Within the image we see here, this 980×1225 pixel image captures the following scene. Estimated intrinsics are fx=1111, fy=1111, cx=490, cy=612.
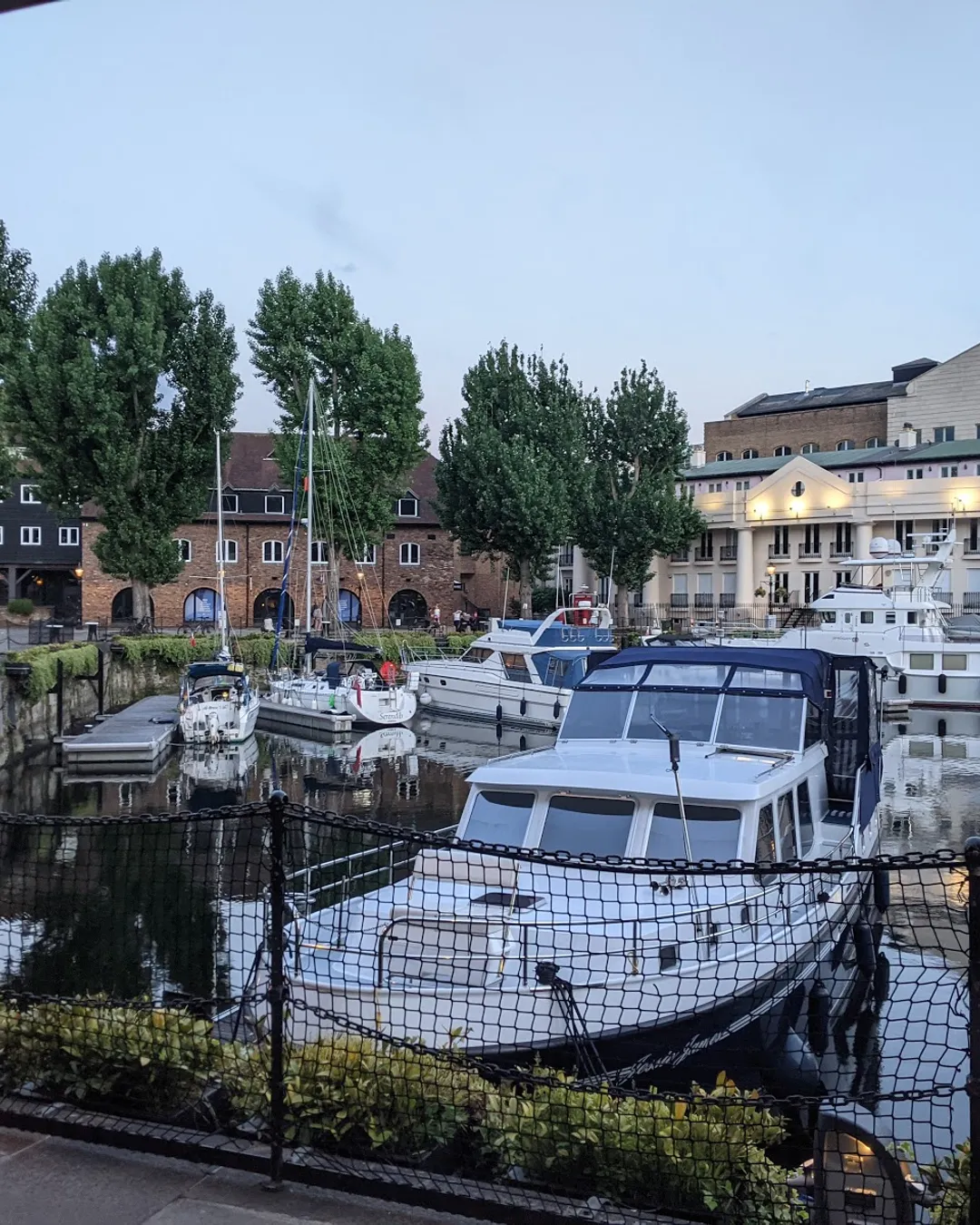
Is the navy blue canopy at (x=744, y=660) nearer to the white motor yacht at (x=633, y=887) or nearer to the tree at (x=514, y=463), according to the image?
the white motor yacht at (x=633, y=887)

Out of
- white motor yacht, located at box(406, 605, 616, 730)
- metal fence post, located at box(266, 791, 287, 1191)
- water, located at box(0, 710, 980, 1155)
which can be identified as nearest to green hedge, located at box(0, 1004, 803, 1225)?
metal fence post, located at box(266, 791, 287, 1191)

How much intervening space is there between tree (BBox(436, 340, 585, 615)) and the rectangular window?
714 inches

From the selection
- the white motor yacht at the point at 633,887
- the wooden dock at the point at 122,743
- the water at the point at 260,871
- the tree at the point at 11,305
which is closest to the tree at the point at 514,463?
the water at the point at 260,871

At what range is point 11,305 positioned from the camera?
26.2m

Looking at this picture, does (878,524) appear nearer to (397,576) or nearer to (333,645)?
(397,576)

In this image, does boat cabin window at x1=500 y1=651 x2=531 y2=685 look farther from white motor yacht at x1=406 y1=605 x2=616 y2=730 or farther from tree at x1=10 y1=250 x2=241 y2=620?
tree at x1=10 y1=250 x2=241 y2=620

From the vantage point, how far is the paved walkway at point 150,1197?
405cm

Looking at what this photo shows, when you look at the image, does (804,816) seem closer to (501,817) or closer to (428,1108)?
(501,817)

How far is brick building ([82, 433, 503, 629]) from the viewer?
5775cm

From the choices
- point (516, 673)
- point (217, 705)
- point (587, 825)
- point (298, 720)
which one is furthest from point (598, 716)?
point (516, 673)

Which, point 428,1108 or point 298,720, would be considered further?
point 298,720

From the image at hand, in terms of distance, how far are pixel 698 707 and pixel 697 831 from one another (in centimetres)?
304

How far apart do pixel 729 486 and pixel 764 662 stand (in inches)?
2185

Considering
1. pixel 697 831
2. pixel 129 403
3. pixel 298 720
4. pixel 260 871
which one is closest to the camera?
pixel 697 831
